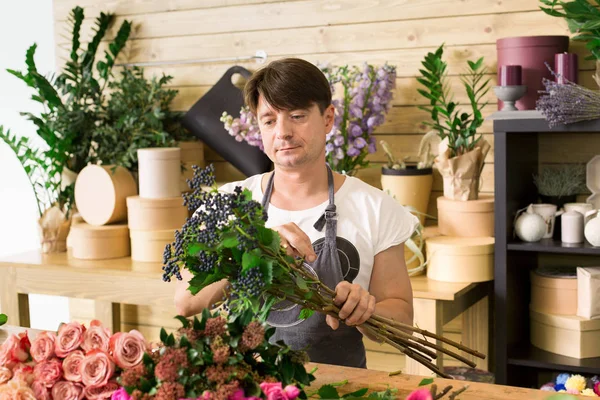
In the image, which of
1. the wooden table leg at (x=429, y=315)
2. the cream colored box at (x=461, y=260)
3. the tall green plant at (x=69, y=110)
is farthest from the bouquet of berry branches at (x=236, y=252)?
the tall green plant at (x=69, y=110)

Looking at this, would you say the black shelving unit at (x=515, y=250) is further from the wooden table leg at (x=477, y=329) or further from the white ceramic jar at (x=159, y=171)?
the white ceramic jar at (x=159, y=171)

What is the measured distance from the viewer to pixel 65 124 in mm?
3604

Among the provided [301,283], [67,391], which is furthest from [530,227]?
[67,391]

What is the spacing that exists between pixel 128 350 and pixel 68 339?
105 mm

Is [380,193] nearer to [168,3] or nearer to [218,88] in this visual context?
[218,88]

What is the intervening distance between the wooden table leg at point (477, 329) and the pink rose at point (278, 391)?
87.2 inches

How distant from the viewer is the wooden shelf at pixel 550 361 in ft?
9.12

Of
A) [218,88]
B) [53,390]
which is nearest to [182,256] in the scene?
[53,390]

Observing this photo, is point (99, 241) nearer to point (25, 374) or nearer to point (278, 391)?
point (25, 374)

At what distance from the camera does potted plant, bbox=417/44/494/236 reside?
9.85 ft

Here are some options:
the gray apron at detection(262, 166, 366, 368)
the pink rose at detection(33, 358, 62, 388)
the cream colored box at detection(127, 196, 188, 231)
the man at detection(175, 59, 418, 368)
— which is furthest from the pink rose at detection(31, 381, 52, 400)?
the cream colored box at detection(127, 196, 188, 231)

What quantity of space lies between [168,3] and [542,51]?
1.78m

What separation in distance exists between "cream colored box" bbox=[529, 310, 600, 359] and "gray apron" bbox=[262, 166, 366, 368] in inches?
43.0

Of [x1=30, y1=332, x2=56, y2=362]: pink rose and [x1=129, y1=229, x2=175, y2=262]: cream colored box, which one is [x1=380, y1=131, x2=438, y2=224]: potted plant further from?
[x1=30, y1=332, x2=56, y2=362]: pink rose
